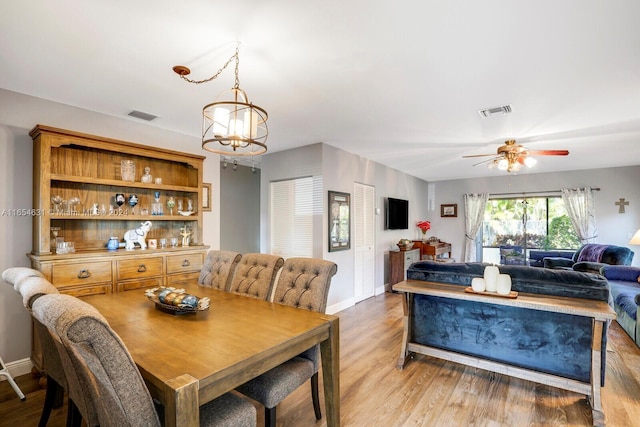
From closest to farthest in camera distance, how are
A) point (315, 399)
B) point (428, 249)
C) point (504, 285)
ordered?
point (315, 399), point (504, 285), point (428, 249)

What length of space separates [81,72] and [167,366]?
2396mm

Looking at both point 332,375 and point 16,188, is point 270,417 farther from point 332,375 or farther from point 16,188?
point 16,188

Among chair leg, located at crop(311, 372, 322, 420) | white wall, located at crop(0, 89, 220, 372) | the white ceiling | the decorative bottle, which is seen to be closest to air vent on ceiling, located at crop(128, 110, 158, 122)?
the white ceiling

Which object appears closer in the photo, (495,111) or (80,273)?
(80,273)

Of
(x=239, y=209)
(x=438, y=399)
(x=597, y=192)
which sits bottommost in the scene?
(x=438, y=399)

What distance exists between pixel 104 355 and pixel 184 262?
2610 mm

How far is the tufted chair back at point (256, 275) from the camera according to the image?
2.44m

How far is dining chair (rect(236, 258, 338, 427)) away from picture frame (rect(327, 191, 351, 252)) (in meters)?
2.21

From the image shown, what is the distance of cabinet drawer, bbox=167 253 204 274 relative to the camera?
11.1 feet

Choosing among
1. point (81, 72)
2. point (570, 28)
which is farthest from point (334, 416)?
point (81, 72)

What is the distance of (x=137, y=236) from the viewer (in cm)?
334

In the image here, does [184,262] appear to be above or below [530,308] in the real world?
above

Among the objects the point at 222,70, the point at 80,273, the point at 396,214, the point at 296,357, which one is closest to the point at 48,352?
the point at 80,273

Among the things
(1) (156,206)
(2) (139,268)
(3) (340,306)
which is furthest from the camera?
(3) (340,306)
